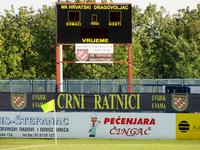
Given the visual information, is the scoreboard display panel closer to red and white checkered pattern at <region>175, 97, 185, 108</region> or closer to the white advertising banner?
red and white checkered pattern at <region>175, 97, 185, 108</region>

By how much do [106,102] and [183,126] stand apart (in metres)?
3.74

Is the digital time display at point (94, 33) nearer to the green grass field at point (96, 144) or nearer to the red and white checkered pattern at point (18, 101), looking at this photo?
the red and white checkered pattern at point (18, 101)

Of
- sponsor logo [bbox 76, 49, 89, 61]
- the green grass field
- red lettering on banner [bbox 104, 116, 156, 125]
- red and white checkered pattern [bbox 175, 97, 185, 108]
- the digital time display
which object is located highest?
the digital time display

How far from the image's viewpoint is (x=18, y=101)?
32.8 m

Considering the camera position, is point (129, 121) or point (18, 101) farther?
point (18, 101)

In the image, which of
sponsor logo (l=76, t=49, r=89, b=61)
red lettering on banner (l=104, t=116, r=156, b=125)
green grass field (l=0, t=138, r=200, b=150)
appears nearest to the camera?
green grass field (l=0, t=138, r=200, b=150)

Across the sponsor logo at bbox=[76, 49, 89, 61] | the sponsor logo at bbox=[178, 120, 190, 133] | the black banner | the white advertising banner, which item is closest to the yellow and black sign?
the sponsor logo at bbox=[178, 120, 190, 133]

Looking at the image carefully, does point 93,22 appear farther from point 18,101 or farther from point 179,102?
point 179,102

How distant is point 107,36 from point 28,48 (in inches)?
1227

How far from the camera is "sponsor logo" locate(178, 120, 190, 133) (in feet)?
104

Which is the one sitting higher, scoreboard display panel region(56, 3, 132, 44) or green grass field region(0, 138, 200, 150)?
scoreboard display panel region(56, 3, 132, 44)

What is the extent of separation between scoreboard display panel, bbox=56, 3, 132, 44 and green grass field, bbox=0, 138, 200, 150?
5.95 metres

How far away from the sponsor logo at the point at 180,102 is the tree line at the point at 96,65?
90.9 feet

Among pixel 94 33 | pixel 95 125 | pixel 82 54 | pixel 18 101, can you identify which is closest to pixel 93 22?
pixel 94 33
